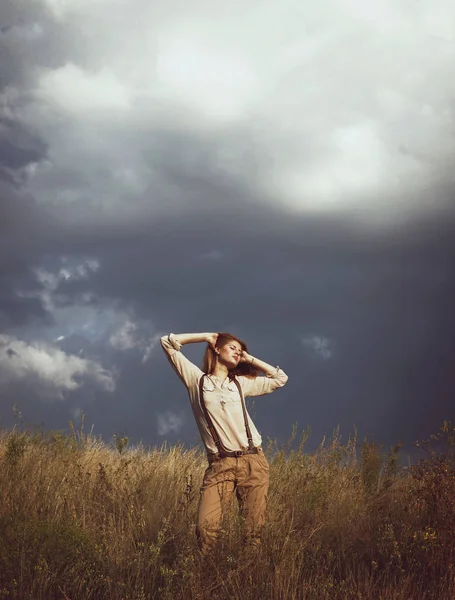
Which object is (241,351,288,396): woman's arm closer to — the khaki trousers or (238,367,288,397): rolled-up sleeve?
(238,367,288,397): rolled-up sleeve

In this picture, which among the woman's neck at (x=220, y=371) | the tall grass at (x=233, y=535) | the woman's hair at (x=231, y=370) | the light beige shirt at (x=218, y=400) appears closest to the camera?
the tall grass at (x=233, y=535)

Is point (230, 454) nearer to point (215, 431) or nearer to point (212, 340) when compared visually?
point (215, 431)

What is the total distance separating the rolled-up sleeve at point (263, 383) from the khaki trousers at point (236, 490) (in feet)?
2.52

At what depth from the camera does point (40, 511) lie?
290 inches

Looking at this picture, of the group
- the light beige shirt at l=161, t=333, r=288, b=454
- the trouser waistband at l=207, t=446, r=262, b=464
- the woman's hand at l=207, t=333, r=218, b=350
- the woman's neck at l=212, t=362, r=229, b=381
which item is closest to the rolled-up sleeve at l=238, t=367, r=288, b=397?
the light beige shirt at l=161, t=333, r=288, b=454

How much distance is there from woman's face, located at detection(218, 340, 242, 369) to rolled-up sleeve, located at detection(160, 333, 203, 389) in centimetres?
31

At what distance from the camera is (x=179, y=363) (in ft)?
20.1

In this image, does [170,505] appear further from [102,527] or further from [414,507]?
[414,507]

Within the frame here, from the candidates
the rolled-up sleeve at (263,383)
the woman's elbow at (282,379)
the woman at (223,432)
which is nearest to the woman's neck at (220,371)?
the woman at (223,432)

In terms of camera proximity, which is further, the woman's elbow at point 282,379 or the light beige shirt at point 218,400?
the woman's elbow at point 282,379

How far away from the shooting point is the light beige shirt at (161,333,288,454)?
576 centimetres

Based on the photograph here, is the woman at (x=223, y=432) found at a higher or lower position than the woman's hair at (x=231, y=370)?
lower

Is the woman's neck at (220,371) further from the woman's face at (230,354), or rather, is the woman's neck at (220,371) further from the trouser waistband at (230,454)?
the trouser waistband at (230,454)

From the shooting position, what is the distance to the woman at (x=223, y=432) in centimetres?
553
